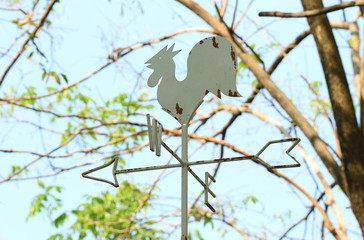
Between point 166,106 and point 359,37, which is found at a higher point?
point 359,37

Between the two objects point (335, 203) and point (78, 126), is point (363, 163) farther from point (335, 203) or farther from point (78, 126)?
point (78, 126)

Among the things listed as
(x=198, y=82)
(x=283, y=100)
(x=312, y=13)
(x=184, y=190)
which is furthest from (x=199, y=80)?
(x=283, y=100)

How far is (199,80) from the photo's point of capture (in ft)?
4.17

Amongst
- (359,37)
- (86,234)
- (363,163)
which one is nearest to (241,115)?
(359,37)

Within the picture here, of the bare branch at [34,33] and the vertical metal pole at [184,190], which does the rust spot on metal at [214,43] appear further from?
the bare branch at [34,33]

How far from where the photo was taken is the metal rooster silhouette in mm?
1251

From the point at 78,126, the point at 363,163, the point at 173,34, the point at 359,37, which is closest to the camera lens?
the point at 363,163

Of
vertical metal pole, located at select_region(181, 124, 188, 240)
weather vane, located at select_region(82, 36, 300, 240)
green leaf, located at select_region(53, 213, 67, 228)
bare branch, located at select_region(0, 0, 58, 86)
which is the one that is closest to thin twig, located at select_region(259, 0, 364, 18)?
weather vane, located at select_region(82, 36, 300, 240)

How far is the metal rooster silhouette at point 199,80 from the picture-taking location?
49.3 inches

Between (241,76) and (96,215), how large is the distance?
1.37 meters

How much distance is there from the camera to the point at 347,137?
205 centimetres

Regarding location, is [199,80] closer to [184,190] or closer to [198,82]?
[198,82]

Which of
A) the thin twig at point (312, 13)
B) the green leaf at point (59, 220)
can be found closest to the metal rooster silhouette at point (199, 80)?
the thin twig at point (312, 13)

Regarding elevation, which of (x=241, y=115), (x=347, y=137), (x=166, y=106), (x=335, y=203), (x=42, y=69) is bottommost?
(x=166, y=106)
